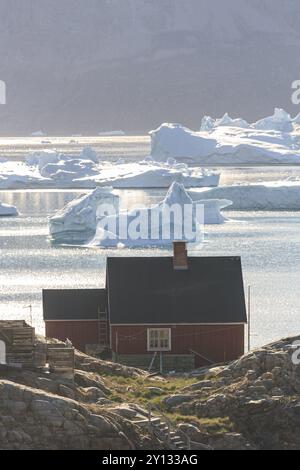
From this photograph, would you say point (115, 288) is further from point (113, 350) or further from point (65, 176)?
point (65, 176)

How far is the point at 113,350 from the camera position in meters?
22.2

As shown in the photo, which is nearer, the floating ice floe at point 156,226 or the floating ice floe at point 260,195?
the floating ice floe at point 156,226

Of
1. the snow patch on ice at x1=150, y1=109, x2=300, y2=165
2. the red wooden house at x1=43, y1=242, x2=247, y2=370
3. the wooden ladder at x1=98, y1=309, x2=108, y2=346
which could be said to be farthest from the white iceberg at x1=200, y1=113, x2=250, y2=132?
the red wooden house at x1=43, y1=242, x2=247, y2=370

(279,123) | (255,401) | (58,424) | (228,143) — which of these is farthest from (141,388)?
(279,123)

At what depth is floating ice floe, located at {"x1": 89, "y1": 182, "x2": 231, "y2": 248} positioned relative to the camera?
46969 mm

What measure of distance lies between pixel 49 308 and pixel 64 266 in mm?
20101

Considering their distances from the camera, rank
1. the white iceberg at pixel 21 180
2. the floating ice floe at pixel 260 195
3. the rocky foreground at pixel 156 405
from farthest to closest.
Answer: the white iceberg at pixel 21 180, the floating ice floe at pixel 260 195, the rocky foreground at pixel 156 405

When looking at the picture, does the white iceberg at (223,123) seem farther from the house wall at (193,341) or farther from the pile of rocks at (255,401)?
the pile of rocks at (255,401)

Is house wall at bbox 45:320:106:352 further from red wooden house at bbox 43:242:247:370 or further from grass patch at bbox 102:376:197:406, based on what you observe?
grass patch at bbox 102:376:197:406

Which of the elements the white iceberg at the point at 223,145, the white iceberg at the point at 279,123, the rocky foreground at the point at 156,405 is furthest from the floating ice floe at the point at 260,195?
the rocky foreground at the point at 156,405

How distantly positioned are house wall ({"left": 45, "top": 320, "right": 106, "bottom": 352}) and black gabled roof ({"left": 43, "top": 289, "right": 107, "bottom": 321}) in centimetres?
8

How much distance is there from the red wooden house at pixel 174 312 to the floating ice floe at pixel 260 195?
3928 cm

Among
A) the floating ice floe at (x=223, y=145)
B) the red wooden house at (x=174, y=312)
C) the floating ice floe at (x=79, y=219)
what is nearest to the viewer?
the red wooden house at (x=174, y=312)

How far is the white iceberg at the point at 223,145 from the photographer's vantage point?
8344 cm
